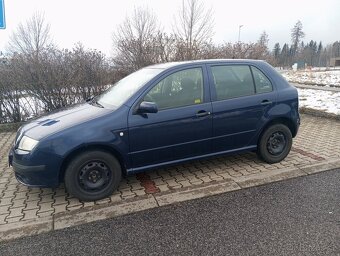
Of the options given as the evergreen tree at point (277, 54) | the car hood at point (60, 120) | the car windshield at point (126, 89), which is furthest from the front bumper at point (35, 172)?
the evergreen tree at point (277, 54)

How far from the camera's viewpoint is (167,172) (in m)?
4.43

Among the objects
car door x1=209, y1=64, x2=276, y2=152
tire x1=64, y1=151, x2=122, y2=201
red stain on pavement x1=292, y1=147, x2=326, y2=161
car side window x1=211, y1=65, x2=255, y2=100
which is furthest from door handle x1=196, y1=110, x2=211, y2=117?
red stain on pavement x1=292, y1=147, x2=326, y2=161

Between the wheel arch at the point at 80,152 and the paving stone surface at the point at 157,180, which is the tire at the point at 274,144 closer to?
the paving stone surface at the point at 157,180

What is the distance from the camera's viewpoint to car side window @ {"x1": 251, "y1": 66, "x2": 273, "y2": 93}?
14.3ft

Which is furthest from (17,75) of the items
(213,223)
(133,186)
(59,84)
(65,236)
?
(213,223)

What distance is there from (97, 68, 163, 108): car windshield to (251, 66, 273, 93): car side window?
150cm

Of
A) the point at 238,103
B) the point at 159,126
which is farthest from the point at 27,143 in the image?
the point at 238,103

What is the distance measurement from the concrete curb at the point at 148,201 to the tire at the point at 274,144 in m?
0.32

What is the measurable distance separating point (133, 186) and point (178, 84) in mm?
1551

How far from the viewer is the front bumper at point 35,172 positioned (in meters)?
3.32

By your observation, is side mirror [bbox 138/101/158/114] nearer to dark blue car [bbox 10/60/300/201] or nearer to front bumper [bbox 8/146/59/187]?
dark blue car [bbox 10/60/300/201]

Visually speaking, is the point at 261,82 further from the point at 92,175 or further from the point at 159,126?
the point at 92,175

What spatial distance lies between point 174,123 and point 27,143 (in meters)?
1.82

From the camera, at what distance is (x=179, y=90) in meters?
3.90
